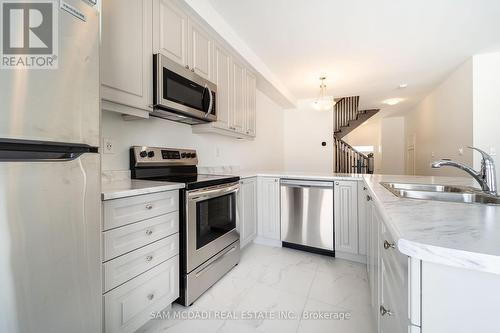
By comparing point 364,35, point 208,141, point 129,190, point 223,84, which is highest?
point 364,35

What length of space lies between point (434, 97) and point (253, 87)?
4141 millimetres

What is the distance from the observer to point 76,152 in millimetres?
860

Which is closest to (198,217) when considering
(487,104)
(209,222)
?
(209,222)

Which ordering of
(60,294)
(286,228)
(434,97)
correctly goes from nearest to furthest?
(60,294)
(286,228)
(434,97)

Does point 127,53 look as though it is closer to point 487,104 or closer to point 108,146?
point 108,146

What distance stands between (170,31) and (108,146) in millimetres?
1021

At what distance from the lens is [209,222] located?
176 cm

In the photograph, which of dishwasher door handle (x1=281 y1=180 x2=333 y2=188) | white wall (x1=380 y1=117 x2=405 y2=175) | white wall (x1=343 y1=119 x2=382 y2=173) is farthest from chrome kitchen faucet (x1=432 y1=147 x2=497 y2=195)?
white wall (x1=343 y1=119 x2=382 y2=173)

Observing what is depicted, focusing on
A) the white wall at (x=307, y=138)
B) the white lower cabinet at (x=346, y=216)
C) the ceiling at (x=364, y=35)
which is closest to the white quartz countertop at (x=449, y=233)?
the white lower cabinet at (x=346, y=216)

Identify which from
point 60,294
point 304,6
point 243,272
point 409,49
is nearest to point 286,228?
point 243,272

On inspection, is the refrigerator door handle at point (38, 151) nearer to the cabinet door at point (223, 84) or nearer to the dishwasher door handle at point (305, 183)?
the cabinet door at point (223, 84)

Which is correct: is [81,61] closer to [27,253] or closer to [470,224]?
[27,253]

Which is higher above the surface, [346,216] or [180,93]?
[180,93]

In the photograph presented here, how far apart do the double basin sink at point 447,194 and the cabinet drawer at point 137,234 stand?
136cm
